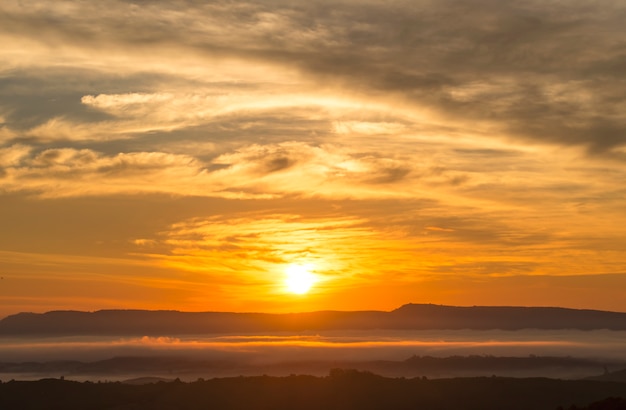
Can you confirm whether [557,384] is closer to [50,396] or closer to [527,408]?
[527,408]

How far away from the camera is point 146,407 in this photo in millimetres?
142875

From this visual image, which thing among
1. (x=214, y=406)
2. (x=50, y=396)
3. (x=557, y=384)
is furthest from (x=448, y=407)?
(x=50, y=396)

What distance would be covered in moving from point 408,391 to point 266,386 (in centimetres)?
2202

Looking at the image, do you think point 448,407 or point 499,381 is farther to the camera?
point 499,381

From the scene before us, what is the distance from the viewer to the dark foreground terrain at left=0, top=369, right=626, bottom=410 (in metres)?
144

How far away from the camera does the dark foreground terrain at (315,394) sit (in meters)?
144

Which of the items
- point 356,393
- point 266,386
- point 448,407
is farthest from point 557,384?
point 266,386

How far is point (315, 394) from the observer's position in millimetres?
152750

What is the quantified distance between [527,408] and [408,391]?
61.0 feet

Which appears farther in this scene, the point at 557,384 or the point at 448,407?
the point at 557,384

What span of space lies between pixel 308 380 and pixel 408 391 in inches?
→ 681

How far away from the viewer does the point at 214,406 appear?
146 meters

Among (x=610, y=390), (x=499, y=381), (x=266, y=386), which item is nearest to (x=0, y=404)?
(x=266, y=386)

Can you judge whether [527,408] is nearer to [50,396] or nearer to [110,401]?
[110,401]
